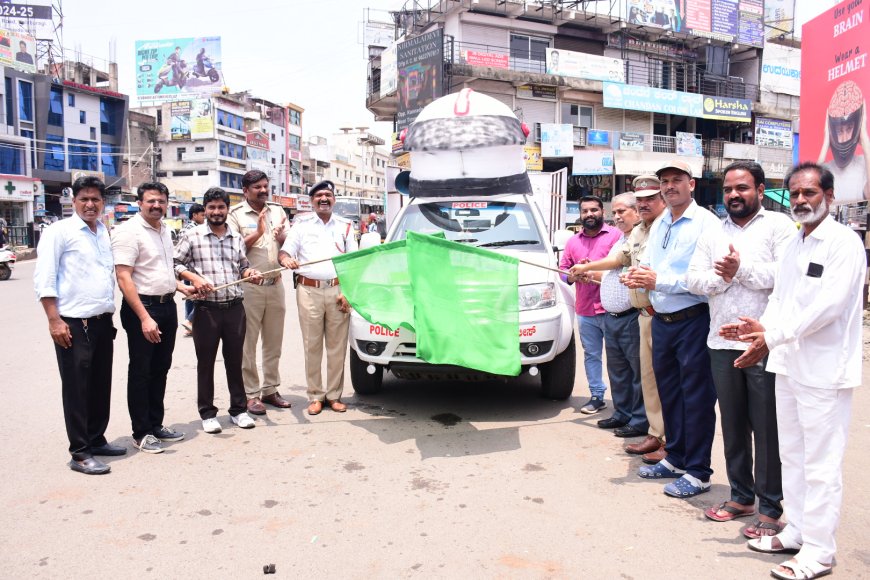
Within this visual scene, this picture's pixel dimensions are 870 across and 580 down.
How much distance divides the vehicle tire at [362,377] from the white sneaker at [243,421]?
1134 mm

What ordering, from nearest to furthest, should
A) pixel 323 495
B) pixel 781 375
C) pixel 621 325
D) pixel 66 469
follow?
pixel 781 375 < pixel 323 495 < pixel 66 469 < pixel 621 325

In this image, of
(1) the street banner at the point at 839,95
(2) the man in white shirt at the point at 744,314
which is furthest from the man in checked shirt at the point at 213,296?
(1) the street banner at the point at 839,95

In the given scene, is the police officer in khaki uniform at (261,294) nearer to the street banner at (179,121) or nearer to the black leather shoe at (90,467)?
the black leather shoe at (90,467)

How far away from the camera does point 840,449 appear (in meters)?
3.04

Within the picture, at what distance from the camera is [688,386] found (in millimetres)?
4125

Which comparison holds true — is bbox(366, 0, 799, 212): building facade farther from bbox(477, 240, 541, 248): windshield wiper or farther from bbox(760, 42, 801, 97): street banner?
bbox(477, 240, 541, 248): windshield wiper

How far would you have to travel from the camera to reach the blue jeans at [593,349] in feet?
19.5

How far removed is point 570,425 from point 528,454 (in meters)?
0.88

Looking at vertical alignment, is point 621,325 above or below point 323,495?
above

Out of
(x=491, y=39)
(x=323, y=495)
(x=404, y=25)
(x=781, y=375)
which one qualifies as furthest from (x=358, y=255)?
(x=404, y=25)

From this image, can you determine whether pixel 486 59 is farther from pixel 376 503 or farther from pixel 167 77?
pixel 167 77

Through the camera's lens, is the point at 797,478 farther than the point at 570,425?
No

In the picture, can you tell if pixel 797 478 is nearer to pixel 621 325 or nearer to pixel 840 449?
pixel 840 449

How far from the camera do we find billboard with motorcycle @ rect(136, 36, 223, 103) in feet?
199
